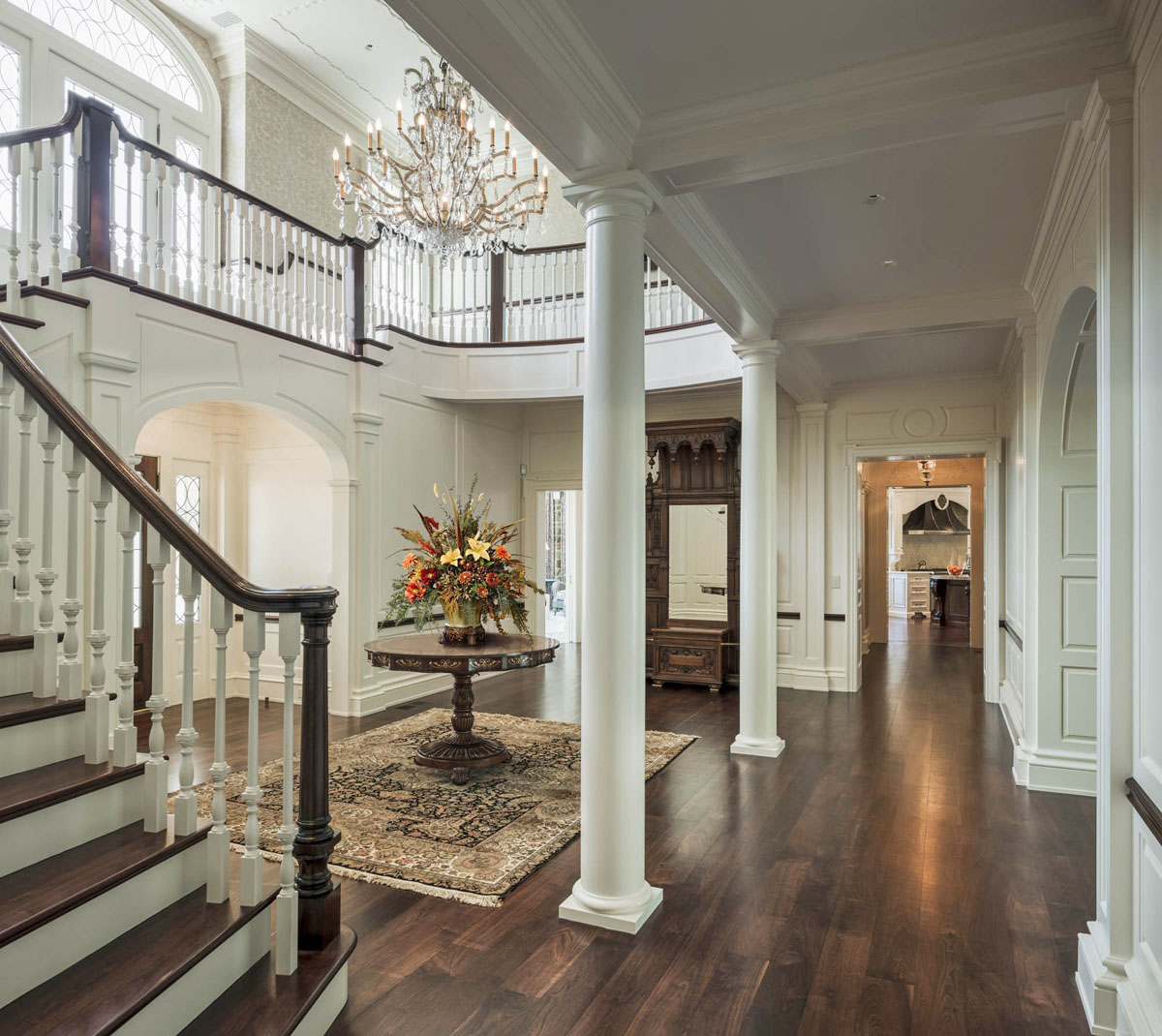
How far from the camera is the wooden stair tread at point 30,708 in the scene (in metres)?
2.28

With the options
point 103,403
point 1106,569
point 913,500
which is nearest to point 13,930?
point 1106,569

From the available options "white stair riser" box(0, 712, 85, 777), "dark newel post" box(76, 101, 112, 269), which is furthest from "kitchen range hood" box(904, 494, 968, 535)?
"white stair riser" box(0, 712, 85, 777)

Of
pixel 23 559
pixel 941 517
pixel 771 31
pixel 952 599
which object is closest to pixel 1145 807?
pixel 771 31

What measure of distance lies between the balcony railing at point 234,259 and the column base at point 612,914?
2.73 m

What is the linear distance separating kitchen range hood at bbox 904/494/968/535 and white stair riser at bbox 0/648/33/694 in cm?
1640

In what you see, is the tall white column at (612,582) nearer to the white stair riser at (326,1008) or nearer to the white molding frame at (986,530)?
the white stair riser at (326,1008)

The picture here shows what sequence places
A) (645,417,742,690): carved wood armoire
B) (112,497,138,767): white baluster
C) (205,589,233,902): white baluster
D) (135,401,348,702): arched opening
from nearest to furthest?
(205,589,233,902): white baluster, (112,497,138,767): white baluster, (135,401,348,702): arched opening, (645,417,742,690): carved wood armoire

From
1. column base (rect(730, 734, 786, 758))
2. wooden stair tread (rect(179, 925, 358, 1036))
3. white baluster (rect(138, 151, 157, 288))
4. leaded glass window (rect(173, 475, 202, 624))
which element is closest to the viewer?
wooden stair tread (rect(179, 925, 358, 1036))

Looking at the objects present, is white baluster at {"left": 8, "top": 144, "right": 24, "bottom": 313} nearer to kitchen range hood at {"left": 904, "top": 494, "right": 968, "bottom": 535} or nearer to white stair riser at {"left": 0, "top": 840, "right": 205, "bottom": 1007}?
white stair riser at {"left": 0, "top": 840, "right": 205, "bottom": 1007}

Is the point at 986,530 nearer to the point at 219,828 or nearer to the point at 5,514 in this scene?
the point at 219,828

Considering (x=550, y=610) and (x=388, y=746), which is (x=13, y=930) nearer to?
(x=388, y=746)

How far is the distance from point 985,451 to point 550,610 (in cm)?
695

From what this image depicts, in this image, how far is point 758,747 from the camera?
5.42 metres

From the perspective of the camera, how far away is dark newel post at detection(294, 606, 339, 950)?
236cm
